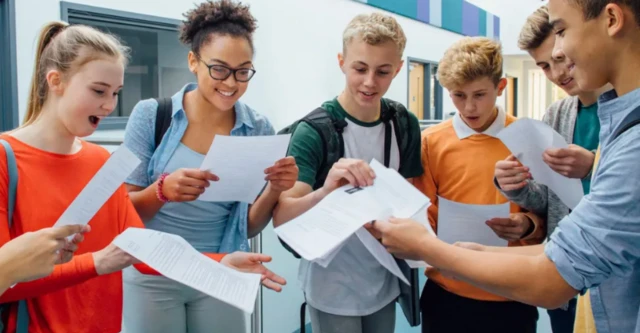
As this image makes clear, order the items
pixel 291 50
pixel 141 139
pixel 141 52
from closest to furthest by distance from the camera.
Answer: pixel 141 139
pixel 141 52
pixel 291 50

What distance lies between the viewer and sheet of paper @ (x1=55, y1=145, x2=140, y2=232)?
3.71 feet

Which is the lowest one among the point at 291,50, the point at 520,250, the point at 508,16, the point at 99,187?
the point at 520,250

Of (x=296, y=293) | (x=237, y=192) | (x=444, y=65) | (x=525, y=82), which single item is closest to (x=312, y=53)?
(x=296, y=293)

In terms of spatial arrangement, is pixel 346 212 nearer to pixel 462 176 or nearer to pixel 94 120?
pixel 462 176

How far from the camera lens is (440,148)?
6.06 feet

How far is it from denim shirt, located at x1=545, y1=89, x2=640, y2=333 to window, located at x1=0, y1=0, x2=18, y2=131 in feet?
9.29

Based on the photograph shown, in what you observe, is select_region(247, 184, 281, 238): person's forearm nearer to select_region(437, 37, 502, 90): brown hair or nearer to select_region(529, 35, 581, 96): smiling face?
select_region(437, 37, 502, 90): brown hair

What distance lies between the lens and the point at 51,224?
1225 mm

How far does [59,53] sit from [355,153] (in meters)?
0.91

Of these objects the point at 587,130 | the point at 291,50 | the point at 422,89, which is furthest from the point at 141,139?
the point at 422,89

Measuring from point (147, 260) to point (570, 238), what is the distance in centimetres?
90

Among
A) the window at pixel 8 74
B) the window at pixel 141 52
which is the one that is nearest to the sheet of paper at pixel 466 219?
the window at pixel 8 74

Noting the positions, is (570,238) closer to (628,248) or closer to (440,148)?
(628,248)

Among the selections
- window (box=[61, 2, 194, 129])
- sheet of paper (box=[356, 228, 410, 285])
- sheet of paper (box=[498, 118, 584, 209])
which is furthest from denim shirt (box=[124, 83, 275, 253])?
window (box=[61, 2, 194, 129])
